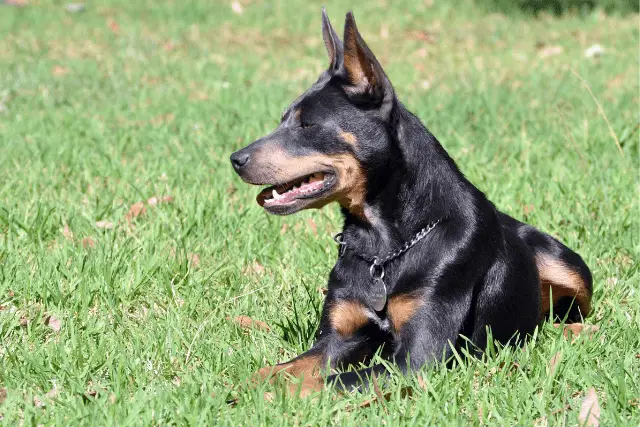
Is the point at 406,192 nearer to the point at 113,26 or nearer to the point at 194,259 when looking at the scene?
the point at 194,259

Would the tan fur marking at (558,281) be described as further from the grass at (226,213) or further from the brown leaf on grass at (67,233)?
the brown leaf on grass at (67,233)

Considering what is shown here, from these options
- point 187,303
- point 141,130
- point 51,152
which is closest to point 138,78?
point 141,130

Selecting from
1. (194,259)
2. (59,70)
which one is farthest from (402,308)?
(59,70)

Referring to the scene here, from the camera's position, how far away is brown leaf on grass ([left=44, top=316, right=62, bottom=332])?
12.8 ft

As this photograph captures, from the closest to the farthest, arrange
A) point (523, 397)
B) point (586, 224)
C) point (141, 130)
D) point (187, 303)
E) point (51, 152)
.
→ point (523, 397) < point (187, 303) < point (586, 224) < point (51, 152) < point (141, 130)

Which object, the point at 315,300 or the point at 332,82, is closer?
the point at 332,82

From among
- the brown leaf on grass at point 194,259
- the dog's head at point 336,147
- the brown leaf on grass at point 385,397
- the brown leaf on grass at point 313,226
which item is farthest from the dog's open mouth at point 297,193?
the brown leaf on grass at point 313,226

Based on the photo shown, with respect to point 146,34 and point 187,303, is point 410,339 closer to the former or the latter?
point 187,303

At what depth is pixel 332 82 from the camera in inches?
143

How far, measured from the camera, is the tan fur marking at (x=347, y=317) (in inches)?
140

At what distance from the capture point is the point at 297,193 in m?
3.55

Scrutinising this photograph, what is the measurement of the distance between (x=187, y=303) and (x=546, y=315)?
1.65m

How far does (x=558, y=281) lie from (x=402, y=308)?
110 centimetres

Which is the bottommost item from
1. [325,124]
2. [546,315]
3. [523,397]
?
[546,315]
